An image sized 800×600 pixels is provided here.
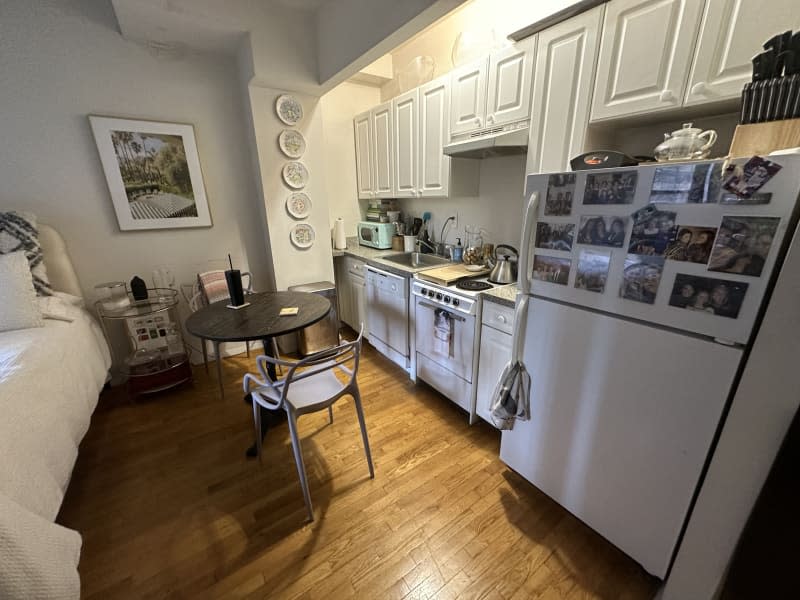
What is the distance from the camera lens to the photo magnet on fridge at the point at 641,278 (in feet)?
3.30

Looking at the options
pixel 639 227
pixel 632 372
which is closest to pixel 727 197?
pixel 639 227

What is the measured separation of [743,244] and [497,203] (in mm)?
1682

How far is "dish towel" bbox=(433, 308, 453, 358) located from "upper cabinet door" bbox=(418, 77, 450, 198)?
99 centimetres

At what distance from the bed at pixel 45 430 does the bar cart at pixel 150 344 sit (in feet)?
0.89

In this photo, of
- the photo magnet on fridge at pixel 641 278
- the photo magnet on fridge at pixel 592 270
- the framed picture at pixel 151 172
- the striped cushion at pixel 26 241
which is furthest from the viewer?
the framed picture at pixel 151 172

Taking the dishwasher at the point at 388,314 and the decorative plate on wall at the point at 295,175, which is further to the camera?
the decorative plate on wall at the point at 295,175

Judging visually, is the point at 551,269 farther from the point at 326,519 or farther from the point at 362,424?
the point at 326,519

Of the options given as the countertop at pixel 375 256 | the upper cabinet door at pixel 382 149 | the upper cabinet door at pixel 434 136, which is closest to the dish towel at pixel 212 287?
the countertop at pixel 375 256

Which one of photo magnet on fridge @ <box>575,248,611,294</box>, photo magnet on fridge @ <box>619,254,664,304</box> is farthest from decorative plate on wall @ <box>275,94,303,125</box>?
photo magnet on fridge @ <box>619,254,664,304</box>

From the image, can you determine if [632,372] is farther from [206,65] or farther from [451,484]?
[206,65]

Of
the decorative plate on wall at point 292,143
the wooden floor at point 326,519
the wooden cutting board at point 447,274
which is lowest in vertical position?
the wooden floor at point 326,519

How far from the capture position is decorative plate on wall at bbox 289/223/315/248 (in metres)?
2.78

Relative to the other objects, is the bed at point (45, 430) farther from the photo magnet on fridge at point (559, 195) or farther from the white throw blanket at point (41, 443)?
the photo magnet on fridge at point (559, 195)

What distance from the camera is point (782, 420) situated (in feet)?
2.72
